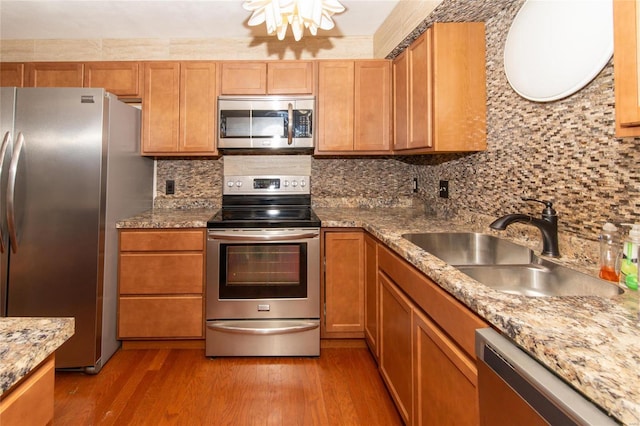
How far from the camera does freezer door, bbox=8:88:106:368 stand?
73.0 inches

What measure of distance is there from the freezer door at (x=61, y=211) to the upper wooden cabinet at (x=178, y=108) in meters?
0.54

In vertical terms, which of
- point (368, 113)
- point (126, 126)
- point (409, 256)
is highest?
point (368, 113)

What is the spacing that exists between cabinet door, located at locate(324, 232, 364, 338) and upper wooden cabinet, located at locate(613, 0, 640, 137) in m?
1.53

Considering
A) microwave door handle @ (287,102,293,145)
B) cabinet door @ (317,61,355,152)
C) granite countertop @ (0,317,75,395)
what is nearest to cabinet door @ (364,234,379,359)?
cabinet door @ (317,61,355,152)

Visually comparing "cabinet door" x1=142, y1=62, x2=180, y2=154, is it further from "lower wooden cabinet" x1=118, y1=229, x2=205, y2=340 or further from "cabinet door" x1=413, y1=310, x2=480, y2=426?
"cabinet door" x1=413, y1=310, x2=480, y2=426

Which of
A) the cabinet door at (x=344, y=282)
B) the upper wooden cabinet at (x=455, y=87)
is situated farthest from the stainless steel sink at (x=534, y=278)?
the cabinet door at (x=344, y=282)

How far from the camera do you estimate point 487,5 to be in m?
1.64

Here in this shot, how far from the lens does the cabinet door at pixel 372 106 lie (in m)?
2.47

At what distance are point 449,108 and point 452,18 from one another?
0.49m

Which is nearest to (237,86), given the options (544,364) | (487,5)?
(487,5)

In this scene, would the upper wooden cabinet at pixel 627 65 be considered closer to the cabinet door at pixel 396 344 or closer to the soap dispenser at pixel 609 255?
the soap dispenser at pixel 609 255

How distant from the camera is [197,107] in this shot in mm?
2451

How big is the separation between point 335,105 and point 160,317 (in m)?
2.00

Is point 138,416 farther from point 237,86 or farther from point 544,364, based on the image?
point 237,86
